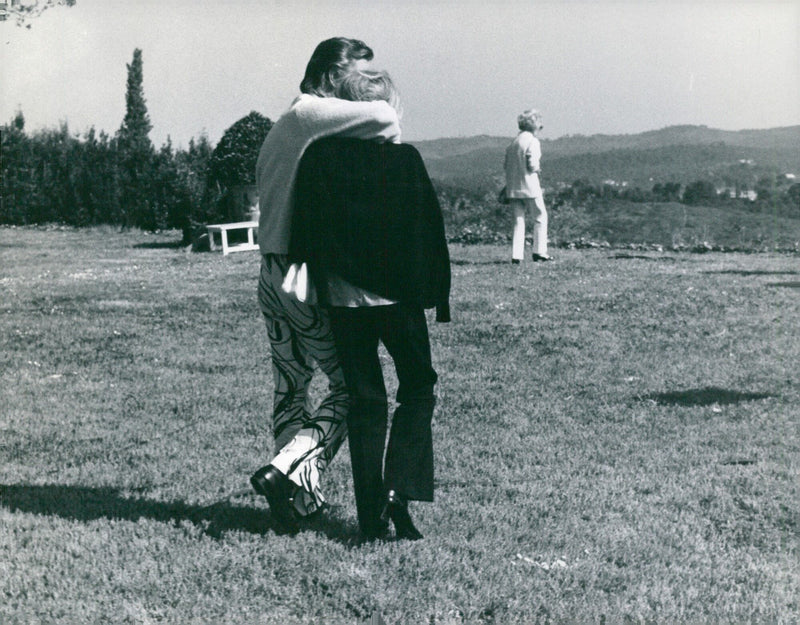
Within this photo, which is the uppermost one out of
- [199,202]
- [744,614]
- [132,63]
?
[132,63]

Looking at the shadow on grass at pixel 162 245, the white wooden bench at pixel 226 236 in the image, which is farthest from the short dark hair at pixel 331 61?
the shadow on grass at pixel 162 245

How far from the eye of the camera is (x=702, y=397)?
632 centimetres

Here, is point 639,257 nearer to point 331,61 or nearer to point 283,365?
point 283,365

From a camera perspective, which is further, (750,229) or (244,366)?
(750,229)

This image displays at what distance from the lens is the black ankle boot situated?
3.73 metres

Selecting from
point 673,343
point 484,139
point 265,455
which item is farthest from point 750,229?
point 265,455

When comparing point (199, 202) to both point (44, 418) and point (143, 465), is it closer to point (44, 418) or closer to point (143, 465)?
point (44, 418)

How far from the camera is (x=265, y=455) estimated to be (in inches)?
202

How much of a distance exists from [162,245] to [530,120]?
8.11 meters

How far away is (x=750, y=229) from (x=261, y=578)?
13483mm

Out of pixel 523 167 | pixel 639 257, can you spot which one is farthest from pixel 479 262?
pixel 639 257

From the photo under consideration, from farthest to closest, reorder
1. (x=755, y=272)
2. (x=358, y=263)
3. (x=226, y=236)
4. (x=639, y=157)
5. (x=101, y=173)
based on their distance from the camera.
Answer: (x=101, y=173) < (x=639, y=157) < (x=226, y=236) < (x=755, y=272) < (x=358, y=263)

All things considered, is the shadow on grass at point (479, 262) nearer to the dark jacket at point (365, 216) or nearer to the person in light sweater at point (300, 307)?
the person in light sweater at point (300, 307)

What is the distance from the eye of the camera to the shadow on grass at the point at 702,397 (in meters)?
6.20
